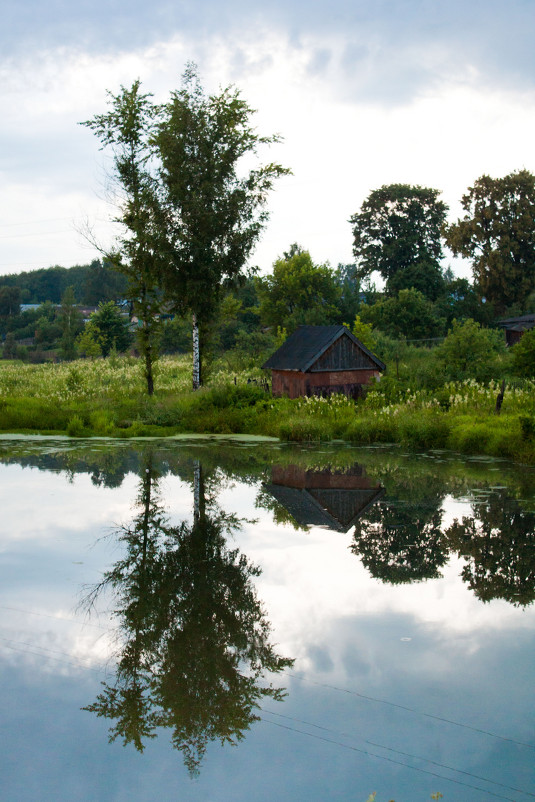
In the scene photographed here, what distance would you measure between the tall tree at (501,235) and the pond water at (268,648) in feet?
195

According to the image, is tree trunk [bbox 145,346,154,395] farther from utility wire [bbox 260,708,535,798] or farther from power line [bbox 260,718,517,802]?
power line [bbox 260,718,517,802]

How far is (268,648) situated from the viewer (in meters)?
6.22

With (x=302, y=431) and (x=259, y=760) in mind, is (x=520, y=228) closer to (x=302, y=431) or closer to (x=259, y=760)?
(x=302, y=431)

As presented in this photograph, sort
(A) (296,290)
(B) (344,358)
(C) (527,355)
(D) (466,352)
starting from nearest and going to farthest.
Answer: (C) (527,355) → (B) (344,358) → (D) (466,352) → (A) (296,290)

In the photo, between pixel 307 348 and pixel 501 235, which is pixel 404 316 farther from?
pixel 307 348

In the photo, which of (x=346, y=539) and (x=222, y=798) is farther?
(x=346, y=539)

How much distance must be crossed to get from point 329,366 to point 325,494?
14451 millimetres

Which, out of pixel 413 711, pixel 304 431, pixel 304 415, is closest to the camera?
pixel 413 711

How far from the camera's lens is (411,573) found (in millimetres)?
8305

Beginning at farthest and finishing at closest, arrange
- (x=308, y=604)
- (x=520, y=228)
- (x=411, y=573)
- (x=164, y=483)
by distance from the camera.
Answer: (x=520, y=228)
(x=164, y=483)
(x=411, y=573)
(x=308, y=604)

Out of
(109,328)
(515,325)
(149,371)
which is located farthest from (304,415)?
(109,328)

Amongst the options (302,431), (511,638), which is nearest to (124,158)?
(302,431)

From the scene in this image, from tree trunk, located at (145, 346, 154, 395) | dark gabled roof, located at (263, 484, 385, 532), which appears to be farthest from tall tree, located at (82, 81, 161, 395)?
dark gabled roof, located at (263, 484, 385, 532)

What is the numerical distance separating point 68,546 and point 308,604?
3.78 meters
